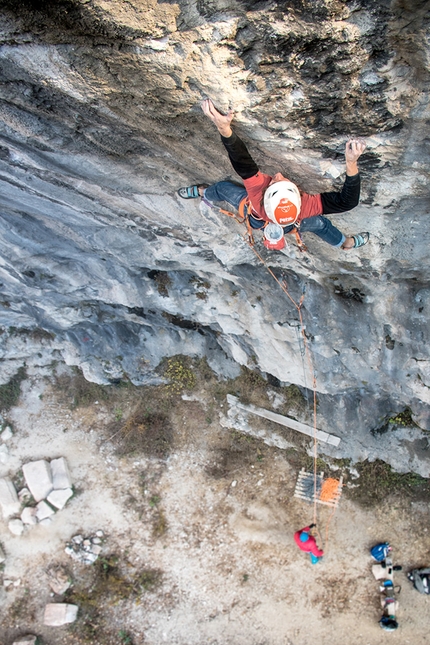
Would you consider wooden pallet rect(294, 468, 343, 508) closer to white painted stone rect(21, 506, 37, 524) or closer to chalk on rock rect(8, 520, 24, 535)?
white painted stone rect(21, 506, 37, 524)

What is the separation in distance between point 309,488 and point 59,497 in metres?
5.55

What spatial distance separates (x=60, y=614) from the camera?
28.9 ft

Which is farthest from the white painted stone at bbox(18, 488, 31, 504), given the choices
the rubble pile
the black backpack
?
the black backpack

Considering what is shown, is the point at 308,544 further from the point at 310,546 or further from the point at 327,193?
the point at 327,193

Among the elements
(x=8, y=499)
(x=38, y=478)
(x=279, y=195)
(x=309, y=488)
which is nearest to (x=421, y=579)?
(x=309, y=488)

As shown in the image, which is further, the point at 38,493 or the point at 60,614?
the point at 38,493

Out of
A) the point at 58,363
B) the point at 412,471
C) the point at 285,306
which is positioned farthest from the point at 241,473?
the point at 58,363

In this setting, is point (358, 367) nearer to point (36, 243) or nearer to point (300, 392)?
point (300, 392)

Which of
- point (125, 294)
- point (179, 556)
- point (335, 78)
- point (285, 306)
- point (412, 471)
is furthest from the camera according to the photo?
point (179, 556)

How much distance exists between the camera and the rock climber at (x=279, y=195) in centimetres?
331

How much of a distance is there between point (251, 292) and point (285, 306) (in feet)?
1.95

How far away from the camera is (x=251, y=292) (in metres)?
6.73

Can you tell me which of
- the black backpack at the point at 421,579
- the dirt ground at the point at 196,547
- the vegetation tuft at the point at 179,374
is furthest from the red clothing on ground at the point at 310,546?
the vegetation tuft at the point at 179,374

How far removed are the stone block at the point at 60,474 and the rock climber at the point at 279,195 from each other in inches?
294
